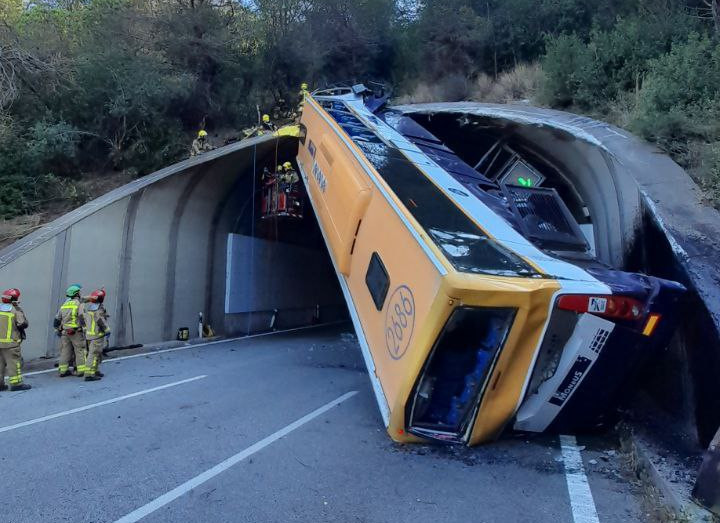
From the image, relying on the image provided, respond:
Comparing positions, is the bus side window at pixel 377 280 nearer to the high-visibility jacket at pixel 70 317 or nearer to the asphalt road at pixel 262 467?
the asphalt road at pixel 262 467

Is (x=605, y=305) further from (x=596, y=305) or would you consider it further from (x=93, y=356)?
(x=93, y=356)

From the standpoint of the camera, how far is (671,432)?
4.91 m

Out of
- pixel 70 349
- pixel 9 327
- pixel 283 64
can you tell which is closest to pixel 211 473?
pixel 9 327

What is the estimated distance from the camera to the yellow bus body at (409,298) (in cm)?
411

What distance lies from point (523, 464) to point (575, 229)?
122 inches

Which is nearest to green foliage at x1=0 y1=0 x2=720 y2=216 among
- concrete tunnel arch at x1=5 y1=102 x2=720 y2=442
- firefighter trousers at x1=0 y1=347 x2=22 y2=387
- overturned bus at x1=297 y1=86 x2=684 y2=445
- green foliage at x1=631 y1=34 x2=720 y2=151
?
green foliage at x1=631 y1=34 x2=720 y2=151

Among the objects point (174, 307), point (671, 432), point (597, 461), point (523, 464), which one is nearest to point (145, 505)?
point (523, 464)

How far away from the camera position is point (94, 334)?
8914 millimetres

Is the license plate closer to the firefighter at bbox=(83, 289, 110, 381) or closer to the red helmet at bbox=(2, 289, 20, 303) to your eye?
the firefighter at bbox=(83, 289, 110, 381)

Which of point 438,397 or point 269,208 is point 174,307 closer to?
point 269,208

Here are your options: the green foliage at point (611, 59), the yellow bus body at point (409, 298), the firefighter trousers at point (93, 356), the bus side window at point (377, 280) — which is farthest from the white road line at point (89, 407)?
the green foliage at point (611, 59)

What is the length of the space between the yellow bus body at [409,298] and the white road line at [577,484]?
630 millimetres

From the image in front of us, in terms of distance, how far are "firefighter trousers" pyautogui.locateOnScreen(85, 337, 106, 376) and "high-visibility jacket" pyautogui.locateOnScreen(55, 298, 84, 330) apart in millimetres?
450

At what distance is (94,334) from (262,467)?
5526 millimetres
